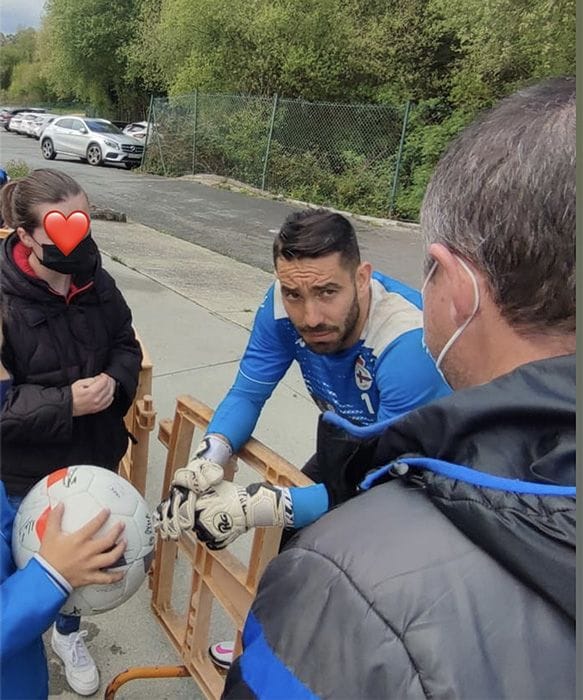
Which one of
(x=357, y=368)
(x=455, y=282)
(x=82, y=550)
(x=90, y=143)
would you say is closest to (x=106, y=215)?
(x=357, y=368)

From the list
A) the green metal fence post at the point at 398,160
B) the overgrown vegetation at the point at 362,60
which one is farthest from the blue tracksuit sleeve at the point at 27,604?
the green metal fence post at the point at 398,160

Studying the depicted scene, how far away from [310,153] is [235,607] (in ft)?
44.9

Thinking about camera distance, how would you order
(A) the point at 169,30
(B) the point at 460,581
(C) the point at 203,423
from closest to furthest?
(B) the point at 460,581 → (C) the point at 203,423 → (A) the point at 169,30

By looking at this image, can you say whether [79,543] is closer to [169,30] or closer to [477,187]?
[477,187]

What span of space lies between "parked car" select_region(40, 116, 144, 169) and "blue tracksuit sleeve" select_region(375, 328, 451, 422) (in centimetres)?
1905

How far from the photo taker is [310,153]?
14.6 metres

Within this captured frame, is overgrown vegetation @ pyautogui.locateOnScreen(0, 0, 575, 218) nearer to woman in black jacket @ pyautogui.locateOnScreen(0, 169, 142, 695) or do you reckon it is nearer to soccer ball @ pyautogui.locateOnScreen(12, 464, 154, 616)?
woman in black jacket @ pyautogui.locateOnScreen(0, 169, 142, 695)

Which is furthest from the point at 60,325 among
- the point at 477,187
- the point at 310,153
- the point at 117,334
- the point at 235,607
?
the point at 310,153

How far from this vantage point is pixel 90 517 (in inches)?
59.2

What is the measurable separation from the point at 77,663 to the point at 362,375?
4.42 feet

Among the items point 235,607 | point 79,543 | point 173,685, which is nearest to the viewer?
point 79,543

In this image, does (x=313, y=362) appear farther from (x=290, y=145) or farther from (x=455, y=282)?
(x=290, y=145)

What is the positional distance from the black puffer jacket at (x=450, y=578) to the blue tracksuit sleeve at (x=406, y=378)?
1071 mm

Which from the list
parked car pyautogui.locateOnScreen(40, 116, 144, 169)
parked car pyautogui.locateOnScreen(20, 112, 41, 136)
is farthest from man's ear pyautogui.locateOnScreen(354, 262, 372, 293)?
parked car pyautogui.locateOnScreen(20, 112, 41, 136)
